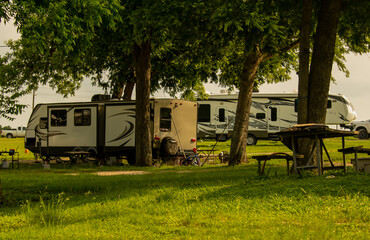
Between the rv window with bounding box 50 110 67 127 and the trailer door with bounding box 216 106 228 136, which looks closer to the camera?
the rv window with bounding box 50 110 67 127

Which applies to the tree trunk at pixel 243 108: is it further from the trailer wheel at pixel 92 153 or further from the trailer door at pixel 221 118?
the trailer door at pixel 221 118

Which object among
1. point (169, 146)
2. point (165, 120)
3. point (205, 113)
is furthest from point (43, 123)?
point (205, 113)

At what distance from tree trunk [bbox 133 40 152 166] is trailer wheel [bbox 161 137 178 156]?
4.18 feet

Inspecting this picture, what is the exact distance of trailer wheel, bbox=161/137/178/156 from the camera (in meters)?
21.4

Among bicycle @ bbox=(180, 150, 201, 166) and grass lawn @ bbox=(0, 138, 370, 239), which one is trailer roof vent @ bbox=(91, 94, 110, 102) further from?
grass lawn @ bbox=(0, 138, 370, 239)

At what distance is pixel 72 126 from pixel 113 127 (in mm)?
2164

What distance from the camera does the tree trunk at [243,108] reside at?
64.5 feet

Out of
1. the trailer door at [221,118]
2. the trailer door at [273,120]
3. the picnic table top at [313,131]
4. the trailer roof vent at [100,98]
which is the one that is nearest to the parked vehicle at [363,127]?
the trailer door at [273,120]

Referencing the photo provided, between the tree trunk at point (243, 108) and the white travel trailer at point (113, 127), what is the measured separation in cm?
307

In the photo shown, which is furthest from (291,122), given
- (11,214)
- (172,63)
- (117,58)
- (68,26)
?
(11,214)

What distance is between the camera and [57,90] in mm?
30750

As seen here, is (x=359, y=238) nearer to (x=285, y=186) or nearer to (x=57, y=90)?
(x=285, y=186)

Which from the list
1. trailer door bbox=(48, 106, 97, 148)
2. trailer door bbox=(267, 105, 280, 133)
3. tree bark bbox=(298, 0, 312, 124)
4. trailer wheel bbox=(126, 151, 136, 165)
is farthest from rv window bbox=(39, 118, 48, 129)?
tree bark bbox=(298, 0, 312, 124)

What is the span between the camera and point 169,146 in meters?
21.5
